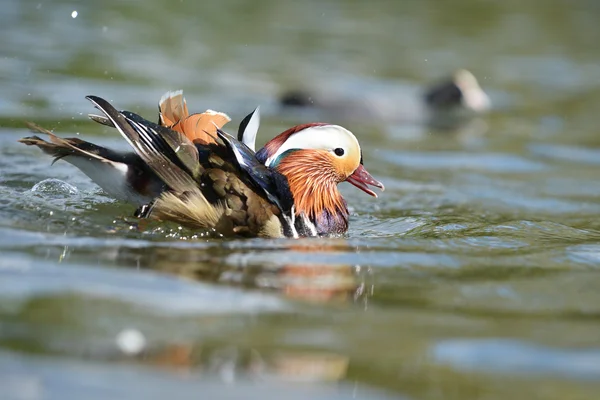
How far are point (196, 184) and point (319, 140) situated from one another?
1.02m

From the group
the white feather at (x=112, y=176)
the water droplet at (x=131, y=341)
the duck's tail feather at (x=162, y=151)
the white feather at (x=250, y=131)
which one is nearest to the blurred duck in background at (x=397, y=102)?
the white feather at (x=250, y=131)

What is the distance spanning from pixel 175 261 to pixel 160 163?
2.94ft

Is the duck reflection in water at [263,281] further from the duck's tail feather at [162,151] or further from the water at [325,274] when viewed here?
the duck's tail feather at [162,151]

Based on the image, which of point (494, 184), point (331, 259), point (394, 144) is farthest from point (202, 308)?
point (394, 144)

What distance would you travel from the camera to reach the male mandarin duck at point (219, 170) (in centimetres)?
586

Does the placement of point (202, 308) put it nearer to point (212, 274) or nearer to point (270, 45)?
point (212, 274)

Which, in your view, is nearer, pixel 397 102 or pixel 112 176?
pixel 112 176

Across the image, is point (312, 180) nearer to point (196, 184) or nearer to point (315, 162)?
point (315, 162)

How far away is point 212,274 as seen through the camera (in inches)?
194

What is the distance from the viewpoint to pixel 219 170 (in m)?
5.90

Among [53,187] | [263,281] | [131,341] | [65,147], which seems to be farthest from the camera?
[53,187]

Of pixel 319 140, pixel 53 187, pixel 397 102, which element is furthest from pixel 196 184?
pixel 397 102

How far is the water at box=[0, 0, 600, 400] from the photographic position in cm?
366

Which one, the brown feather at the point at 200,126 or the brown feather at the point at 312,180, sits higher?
the brown feather at the point at 200,126
